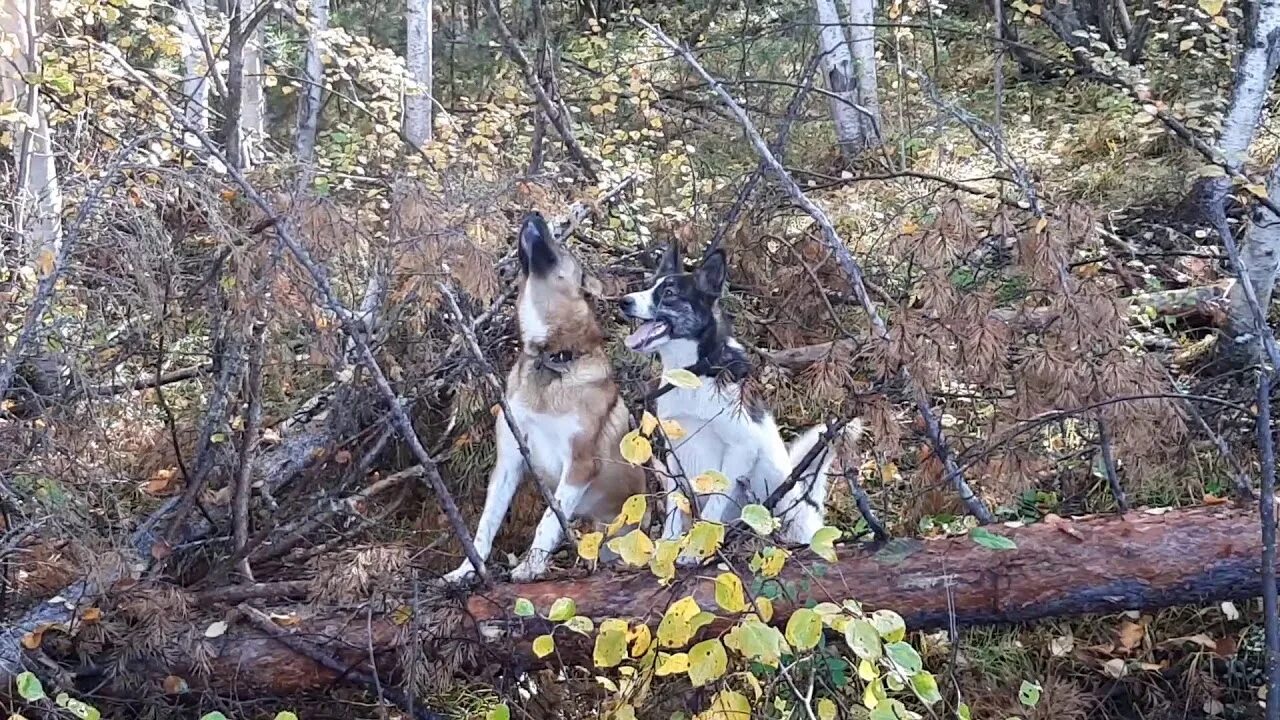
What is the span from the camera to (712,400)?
4645 mm

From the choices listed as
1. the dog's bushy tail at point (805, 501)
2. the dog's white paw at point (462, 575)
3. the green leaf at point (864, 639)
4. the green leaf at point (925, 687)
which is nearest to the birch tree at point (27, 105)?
the dog's white paw at point (462, 575)

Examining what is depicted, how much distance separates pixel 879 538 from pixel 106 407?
2900 mm

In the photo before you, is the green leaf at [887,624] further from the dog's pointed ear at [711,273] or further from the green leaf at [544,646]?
the dog's pointed ear at [711,273]

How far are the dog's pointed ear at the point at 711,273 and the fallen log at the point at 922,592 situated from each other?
137 cm

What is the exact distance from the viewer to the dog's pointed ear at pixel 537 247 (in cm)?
494

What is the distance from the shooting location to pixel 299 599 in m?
4.30

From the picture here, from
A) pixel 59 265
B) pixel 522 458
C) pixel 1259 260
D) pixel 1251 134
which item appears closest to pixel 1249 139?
pixel 1251 134

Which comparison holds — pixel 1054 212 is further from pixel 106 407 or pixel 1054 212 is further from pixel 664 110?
pixel 664 110

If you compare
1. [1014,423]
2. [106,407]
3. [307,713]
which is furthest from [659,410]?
[106,407]

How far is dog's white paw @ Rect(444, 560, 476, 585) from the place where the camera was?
13.5ft

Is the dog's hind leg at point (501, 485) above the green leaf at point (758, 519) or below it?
below

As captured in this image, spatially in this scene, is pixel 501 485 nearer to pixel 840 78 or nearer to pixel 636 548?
pixel 636 548

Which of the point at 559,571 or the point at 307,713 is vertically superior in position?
the point at 559,571

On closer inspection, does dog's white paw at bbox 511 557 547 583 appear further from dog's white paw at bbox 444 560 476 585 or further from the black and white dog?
the black and white dog
